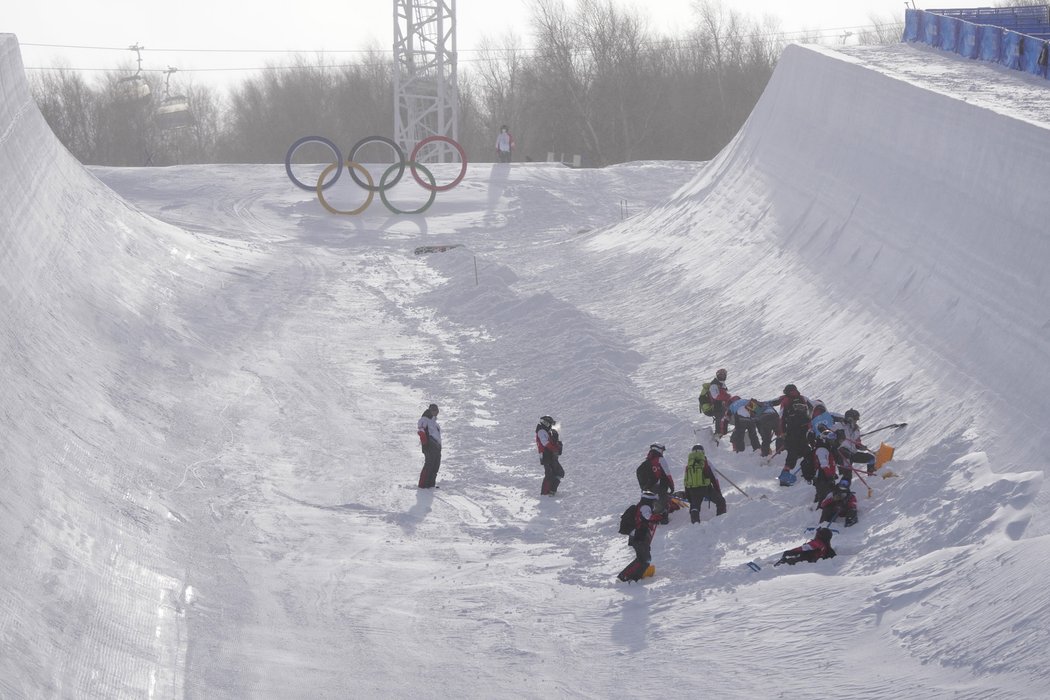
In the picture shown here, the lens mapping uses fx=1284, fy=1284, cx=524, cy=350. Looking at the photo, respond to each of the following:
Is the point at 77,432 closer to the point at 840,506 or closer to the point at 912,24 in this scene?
the point at 840,506

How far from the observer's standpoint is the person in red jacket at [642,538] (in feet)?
35.5

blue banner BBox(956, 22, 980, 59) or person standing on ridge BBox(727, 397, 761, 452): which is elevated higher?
blue banner BBox(956, 22, 980, 59)

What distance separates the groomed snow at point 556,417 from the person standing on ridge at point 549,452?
219 mm

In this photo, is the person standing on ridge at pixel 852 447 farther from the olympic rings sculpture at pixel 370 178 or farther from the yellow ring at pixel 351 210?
the yellow ring at pixel 351 210

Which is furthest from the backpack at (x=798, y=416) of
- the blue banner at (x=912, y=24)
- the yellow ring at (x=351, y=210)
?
the yellow ring at (x=351, y=210)

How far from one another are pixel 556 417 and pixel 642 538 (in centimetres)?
595

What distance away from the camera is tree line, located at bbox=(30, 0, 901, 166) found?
210ft

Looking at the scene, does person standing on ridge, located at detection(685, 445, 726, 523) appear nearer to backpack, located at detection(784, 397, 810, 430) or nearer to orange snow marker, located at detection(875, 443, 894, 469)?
backpack, located at detection(784, 397, 810, 430)

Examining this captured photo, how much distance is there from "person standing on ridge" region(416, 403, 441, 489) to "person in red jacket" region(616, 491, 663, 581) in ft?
11.6

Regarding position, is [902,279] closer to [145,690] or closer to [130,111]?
[145,690]

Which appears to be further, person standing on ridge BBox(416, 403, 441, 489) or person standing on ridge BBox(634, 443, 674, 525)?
person standing on ridge BBox(416, 403, 441, 489)

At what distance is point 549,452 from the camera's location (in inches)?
532

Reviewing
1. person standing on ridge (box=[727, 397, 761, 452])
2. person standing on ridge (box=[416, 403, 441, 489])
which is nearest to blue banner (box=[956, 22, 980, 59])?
person standing on ridge (box=[727, 397, 761, 452])

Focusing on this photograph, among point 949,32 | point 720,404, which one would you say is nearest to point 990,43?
point 949,32
